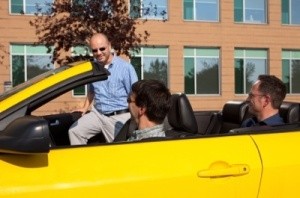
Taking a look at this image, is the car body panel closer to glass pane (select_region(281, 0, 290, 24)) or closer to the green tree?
glass pane (select_region(281, 0, 290, 24))

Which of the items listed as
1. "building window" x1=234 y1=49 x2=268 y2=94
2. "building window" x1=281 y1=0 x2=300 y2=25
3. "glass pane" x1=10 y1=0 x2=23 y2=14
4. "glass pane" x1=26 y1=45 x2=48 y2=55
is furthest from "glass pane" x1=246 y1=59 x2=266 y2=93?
"glass pane" x1=10 y1=0 x2=23 y2=14

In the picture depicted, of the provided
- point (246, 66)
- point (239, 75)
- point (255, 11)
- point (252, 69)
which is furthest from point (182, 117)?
point (255, 11)

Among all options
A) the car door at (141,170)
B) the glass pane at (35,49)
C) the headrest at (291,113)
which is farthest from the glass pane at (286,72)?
the car door at (141,170)

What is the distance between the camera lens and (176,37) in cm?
2205

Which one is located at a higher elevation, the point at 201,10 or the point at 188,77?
the point at 201,10

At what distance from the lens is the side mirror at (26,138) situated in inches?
78.7

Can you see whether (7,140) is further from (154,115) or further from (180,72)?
(180,72)

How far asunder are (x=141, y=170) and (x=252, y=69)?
22592 millimetres

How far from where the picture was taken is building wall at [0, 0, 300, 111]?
70.5 ft

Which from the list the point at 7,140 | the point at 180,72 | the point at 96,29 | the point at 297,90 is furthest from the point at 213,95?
the point at 7,140

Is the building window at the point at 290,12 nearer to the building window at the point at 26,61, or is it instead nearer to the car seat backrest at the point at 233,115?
the building window at the point at 26,61

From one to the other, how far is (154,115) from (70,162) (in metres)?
0.70

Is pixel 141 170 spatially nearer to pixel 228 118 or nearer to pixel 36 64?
pixel 228 118

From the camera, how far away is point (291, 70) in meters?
25.0
